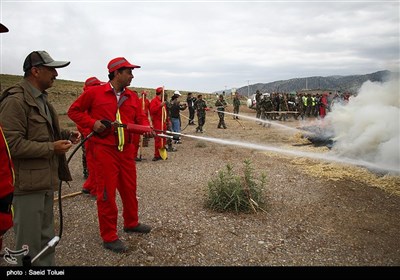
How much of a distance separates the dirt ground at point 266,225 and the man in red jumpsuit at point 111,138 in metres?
0.56

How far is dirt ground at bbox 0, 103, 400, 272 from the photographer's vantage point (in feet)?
12.8

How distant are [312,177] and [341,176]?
673 millimetres

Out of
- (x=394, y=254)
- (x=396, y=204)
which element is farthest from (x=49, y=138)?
(x=396, y=204)

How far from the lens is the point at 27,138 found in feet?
9.41

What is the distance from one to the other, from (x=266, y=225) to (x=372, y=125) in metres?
6.21

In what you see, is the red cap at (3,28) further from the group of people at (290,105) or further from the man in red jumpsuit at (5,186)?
the group of people at (290,105)

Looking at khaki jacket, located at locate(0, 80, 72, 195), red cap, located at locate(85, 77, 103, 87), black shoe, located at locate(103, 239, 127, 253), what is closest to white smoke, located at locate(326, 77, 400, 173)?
black shoe, located at locate(103, 239, 127, 253)

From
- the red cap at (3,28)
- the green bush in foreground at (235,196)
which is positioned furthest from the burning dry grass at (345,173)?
the red cap at (3,28)

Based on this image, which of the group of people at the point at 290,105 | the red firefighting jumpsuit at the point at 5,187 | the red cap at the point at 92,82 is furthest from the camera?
the group of people at the point at 290,105

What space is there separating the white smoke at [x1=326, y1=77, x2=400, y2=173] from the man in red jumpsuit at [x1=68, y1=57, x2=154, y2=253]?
660cm

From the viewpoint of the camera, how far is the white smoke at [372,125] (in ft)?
26.2

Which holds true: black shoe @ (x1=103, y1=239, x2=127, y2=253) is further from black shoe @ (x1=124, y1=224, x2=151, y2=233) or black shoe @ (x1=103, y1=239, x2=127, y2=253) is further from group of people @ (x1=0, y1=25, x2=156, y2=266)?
black shoe @ (x1=124, y1=224, x2=151, y2=233)

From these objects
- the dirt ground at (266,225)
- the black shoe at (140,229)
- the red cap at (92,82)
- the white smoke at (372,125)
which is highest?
the red cap at (92,82)

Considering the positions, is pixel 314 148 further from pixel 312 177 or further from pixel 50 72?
pixel 50 72
